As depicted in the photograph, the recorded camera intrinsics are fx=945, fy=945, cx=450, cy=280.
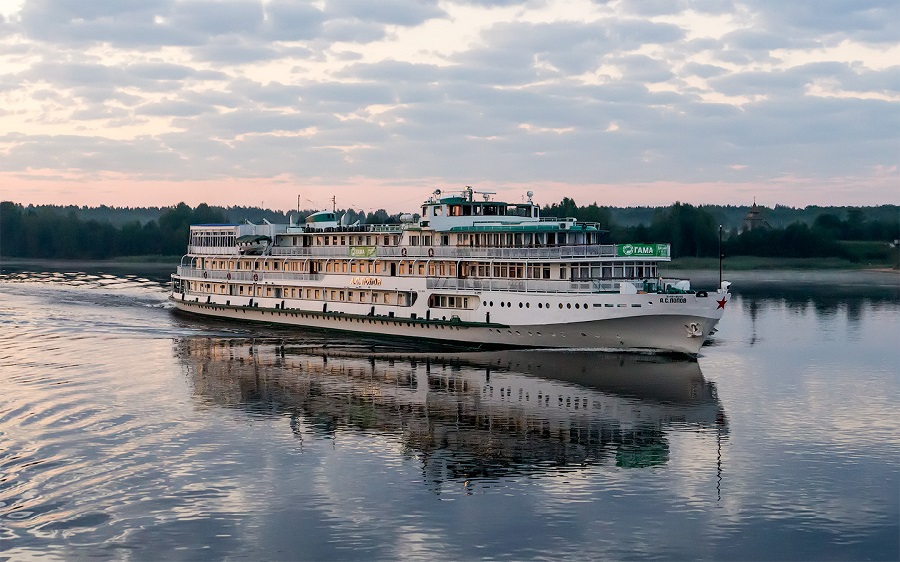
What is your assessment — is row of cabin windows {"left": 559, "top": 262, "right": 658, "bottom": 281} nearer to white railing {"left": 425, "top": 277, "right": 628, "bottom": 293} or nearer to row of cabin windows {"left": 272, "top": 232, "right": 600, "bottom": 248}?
white railing {"left": 425, "top": 277, "right": 628, "bottom": 293}

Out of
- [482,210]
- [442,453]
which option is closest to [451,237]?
[482,210]

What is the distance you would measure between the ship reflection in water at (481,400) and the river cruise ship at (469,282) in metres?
2.17

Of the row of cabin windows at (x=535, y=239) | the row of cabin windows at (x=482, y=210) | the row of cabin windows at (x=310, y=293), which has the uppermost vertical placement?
the row of cabin windows at (x=482, y=210)

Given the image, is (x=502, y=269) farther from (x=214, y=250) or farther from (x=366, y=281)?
(x=214, y=250)

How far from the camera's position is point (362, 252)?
70.8 meters

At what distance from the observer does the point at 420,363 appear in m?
58.8

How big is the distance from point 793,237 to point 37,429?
162m

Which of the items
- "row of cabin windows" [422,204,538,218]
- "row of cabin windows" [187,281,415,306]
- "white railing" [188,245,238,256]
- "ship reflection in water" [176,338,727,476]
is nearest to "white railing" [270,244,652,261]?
"row of cabin windows" [187,281,415,306]

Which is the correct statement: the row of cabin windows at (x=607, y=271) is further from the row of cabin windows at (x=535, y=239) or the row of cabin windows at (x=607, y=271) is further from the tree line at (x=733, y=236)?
the tree line at (x=733, y=236)

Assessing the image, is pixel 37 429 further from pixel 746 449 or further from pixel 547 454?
pixel 746 449

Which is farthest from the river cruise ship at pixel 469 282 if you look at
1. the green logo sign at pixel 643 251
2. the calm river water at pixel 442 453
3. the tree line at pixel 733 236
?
the tree line at pixel 733 236

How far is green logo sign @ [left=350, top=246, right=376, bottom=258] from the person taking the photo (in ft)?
230

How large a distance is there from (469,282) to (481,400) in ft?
57.7

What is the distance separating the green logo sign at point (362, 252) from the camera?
7019 centimetres
